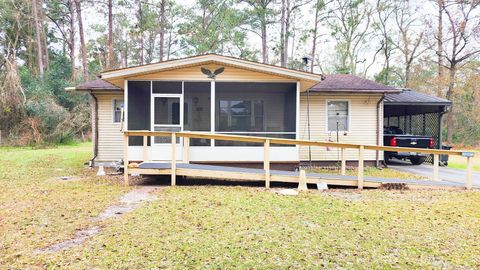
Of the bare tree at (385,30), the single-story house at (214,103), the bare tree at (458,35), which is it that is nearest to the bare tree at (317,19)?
the bare tree at (385,30)

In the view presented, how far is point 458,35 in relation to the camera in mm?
20188

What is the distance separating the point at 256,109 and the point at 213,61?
5.92 ft

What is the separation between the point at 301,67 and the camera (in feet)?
86.6

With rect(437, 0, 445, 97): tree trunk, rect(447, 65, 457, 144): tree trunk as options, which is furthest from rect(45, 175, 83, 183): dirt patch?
rect(437, 0, 445, 97): tree trunk

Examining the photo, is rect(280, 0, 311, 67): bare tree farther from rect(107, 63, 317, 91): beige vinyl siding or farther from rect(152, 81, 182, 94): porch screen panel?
rect(152, 81, 182, 94): porch screen panel

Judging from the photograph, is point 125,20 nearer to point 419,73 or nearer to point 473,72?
point 419,73

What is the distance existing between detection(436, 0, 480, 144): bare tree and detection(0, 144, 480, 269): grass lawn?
18.3 m

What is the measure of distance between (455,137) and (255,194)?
906 inches

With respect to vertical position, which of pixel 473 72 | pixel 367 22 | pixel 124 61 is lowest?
pixel 473 72

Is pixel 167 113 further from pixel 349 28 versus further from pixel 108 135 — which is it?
pixel 349 28

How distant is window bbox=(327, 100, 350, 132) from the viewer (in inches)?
417

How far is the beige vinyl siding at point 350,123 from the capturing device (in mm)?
10484

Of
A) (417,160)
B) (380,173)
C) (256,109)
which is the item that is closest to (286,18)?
(417,160)

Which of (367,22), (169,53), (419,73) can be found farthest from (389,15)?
(169,53)
